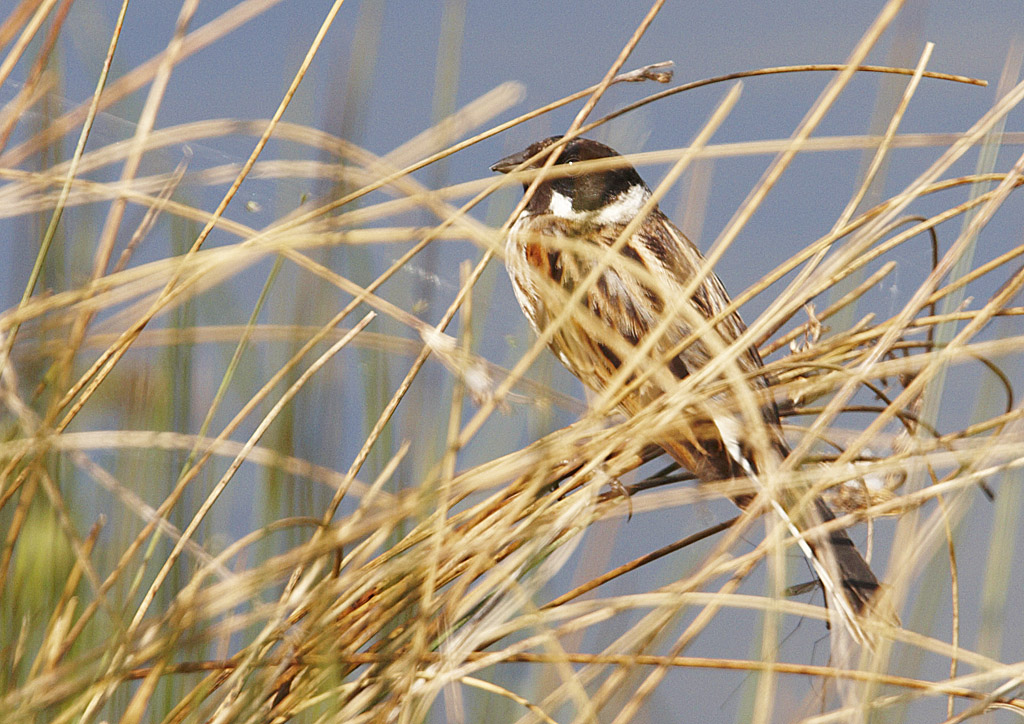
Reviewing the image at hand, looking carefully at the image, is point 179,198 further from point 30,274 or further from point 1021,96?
point 1021,96

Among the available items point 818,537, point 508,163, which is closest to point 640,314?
point 508,163

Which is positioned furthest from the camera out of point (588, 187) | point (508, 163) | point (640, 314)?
point (588, 187)

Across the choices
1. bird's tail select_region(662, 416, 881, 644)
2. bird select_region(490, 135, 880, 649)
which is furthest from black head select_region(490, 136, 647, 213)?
bird's tail select_region(662, 416, 881, 644)

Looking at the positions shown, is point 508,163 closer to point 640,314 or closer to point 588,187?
point 588,187

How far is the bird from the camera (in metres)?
1.35

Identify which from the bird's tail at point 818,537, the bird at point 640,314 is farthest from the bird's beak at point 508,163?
the bird's tail at point 818,537

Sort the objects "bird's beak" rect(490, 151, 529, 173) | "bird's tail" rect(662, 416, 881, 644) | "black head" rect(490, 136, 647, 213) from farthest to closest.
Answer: "black head" rect(490, 136, 647, 213)
"bird's beak" rect(490, 151, 529, 173)
"bird's tail" rect(662, 416, 881, 644)

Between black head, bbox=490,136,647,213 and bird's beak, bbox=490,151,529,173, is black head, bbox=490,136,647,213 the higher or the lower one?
the lower one

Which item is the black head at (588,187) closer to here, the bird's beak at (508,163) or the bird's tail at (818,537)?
the bird's beak at (508,163)

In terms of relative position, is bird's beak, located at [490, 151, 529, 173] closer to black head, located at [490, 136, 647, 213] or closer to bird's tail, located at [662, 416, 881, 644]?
black head, located at [490, 136, 647, 213]

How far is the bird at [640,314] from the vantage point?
1.35 m

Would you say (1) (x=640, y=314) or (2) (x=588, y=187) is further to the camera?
(2) (x=588, y=187)

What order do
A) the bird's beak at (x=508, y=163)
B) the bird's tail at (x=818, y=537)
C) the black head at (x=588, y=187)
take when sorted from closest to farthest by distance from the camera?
the bird's tail at (x=818, y=537), the bird's beak at (x=508, y=163), the black head at (x=588, y=187)

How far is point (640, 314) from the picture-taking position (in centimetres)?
239
